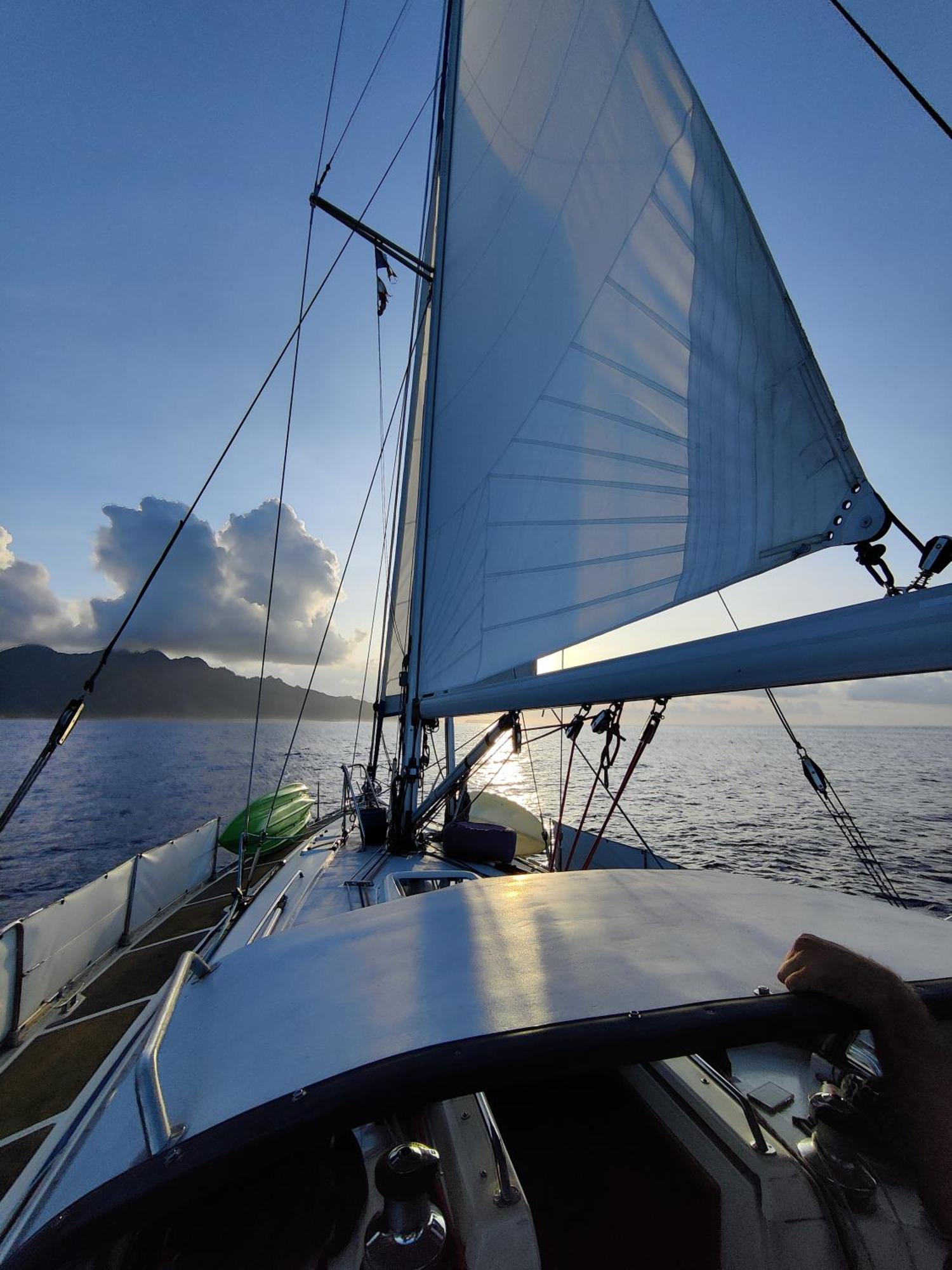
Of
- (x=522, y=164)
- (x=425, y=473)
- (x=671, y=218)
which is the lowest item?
(x=425, y=473)

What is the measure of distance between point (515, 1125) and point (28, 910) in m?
18.8

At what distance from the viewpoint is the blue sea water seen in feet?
51.2

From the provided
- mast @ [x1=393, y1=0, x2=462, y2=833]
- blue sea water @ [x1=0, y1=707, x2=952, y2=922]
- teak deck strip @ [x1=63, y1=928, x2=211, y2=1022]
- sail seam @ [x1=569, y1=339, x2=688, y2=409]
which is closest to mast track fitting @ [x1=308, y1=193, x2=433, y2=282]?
mast @ [x1=393, y1=0, x2=462, y2=833]

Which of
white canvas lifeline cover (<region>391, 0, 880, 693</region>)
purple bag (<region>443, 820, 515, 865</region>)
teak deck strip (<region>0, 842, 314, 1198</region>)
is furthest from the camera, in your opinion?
purple bag (<region>443, 820, 515, 865</region>)

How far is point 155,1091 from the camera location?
114 centimetres

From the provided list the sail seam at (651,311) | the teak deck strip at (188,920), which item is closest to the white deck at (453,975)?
the sail seam at (651,311)

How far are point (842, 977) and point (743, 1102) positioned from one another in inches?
23.1

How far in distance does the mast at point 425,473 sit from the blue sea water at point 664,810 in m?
1.13

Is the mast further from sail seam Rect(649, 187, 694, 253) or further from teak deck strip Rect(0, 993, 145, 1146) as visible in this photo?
teak deck strip Rect(0, 993, 145, 1146)

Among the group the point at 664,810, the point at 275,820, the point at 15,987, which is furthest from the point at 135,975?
the point at 664,810

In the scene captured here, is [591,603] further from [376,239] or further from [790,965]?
[376,239]

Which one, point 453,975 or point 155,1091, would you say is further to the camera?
point 453,975

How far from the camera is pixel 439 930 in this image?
6.15 feet

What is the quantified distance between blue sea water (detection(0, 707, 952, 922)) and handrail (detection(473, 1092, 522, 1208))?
409 cm
